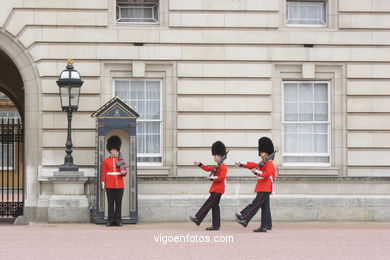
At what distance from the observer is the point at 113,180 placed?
51.0 ft

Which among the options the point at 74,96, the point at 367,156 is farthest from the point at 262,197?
the point at 74,96

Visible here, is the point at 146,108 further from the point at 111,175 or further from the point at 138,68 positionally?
the point at 111,175

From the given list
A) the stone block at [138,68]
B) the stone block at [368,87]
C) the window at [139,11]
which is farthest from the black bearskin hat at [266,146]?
the window at [139,11]

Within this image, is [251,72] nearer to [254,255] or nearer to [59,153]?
[59,153]

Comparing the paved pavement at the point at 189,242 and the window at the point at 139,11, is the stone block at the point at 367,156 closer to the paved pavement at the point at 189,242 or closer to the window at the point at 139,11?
the paved pavement at the point at 189,242

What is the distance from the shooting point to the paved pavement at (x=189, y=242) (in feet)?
37.3

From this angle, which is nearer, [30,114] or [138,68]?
[30,114]

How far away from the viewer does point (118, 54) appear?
55.0 feet

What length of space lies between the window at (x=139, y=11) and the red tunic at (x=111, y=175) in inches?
121

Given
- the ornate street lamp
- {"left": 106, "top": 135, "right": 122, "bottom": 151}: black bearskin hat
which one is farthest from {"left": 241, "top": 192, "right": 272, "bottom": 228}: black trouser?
the ornate street lamp

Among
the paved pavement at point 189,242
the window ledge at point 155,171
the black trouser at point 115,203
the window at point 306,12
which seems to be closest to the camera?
the paved pavement at point 189,242

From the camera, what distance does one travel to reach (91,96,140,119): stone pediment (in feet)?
52.0

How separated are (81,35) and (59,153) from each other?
7.31 feet

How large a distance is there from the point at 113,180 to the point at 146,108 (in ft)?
6.83
